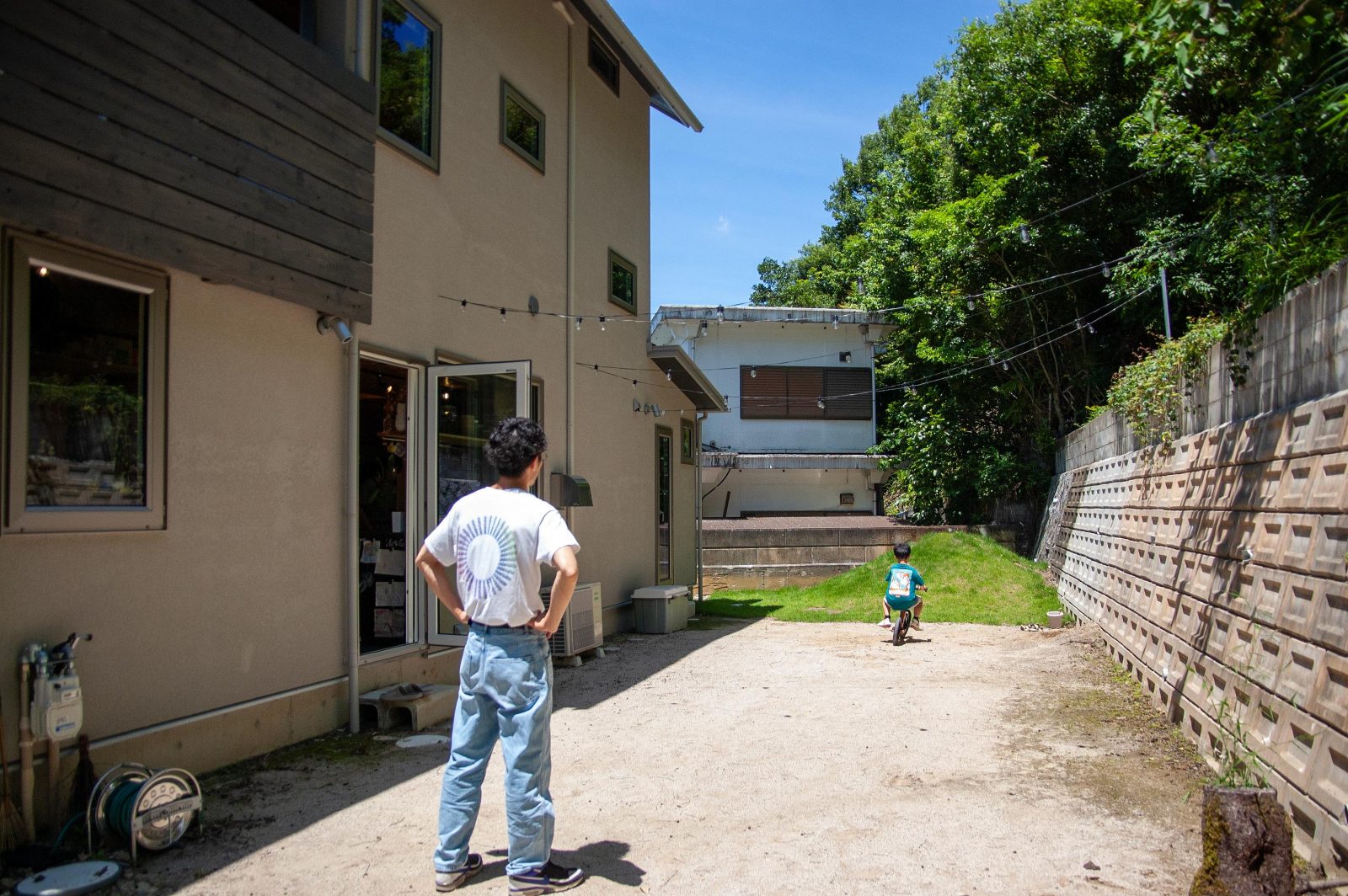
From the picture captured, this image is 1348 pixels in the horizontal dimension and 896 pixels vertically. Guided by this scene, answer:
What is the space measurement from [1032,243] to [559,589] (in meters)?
15.6

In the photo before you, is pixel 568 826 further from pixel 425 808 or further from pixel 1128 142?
pixel 1128 142

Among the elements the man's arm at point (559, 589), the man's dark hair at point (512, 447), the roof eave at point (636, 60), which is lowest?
the man's arm at point (559, 589)

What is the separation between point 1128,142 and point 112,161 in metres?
13.0

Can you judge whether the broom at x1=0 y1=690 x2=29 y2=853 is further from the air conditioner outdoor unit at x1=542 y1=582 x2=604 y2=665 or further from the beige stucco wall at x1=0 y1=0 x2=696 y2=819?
the air conditioner outdoor unit at x1=542 y1=582 x2=604 y2=665

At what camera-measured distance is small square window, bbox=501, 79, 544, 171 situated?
909cm

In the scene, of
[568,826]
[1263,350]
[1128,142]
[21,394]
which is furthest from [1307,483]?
[1128,142]

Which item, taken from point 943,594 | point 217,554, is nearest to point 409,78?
point 217,554

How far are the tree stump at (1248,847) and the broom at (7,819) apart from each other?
4.72 m

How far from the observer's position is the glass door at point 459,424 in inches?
293

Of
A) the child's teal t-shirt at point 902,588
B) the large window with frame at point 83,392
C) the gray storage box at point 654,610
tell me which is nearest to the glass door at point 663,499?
the gray storage box at point 654,610

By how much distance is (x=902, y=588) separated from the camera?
1094cm

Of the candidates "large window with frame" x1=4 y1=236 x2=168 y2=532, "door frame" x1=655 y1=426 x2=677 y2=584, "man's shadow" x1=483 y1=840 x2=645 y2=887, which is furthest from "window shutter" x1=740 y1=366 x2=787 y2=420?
"man's shadow" x1=483 y1=840 x2=645 y2=887

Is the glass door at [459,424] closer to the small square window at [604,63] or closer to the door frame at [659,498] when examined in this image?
the door frame at [659,498]

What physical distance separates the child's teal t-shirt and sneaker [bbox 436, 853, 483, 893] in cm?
781
